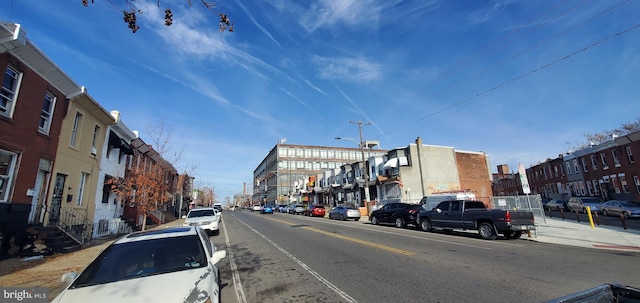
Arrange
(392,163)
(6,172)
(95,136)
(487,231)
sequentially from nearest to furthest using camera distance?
(6,172) → (487,231) → (95,136) → (392,163)

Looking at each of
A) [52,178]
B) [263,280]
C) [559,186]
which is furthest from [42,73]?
[559,186]

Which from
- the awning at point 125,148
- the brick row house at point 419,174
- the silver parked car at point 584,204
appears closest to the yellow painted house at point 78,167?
the awning at point 125,148

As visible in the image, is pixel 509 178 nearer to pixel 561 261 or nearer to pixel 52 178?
pixel 561 261

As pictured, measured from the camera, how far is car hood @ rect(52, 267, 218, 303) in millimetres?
3428

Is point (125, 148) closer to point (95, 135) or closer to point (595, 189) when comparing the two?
point (95, 135)

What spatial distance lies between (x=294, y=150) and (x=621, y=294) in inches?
Answer: 3751

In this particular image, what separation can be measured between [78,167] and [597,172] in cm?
5268

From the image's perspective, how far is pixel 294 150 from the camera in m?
97.1

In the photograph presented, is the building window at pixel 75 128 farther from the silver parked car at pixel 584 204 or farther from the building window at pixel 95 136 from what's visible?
the silver parked car at pixel 584 204

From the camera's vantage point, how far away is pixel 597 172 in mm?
37531

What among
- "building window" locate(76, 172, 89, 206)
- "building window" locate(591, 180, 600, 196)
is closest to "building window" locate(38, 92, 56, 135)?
"building window" locate(76, 172, 89, 206)

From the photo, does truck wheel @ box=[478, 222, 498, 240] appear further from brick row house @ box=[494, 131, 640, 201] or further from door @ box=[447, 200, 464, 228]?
brick row house @ box=[494, 131, 640, 201]

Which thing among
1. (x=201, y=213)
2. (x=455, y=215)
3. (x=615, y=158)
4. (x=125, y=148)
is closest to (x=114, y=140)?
(x=125, y=148)

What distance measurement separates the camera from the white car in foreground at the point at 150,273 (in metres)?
3.52
